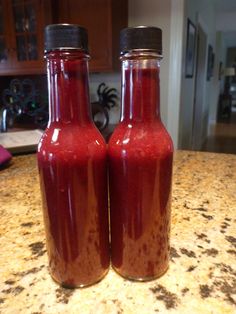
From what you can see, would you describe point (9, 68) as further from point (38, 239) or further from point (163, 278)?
point (163, 278)

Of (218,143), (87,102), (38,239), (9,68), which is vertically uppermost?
(9,68)

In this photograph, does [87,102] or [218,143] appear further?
[218,143]

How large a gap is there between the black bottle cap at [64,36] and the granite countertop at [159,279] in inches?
11.6

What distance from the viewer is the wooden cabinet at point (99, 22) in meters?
1.85

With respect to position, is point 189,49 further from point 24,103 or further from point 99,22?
point 24,103

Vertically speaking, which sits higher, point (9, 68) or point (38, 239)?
point (9, 68)

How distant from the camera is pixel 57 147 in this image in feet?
0.98

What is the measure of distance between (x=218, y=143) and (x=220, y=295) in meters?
4.95

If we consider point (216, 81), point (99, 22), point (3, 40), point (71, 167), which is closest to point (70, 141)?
point (71, 167)

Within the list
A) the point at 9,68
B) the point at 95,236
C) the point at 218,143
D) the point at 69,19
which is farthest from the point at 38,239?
the point at 218,143

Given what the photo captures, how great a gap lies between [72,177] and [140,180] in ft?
0.27

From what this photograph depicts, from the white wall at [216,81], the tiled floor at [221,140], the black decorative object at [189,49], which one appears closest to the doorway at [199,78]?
the black decorative object at [189,49]

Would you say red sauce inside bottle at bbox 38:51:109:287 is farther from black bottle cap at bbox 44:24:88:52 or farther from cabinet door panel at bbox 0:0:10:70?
cabinet door panel at bbox 0:0:10:70

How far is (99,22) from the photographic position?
187cm
